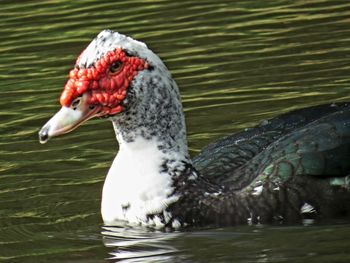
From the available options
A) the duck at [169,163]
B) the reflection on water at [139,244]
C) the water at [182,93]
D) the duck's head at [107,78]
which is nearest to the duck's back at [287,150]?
the duck at [169,163]

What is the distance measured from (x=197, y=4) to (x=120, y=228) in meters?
7.15

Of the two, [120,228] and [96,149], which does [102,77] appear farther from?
[96,149]

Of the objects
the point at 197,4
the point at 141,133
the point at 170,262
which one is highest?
the point at 197,4

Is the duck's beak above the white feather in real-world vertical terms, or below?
above

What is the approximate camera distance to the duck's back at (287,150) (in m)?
9.39

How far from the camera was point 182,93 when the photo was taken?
1300 cm

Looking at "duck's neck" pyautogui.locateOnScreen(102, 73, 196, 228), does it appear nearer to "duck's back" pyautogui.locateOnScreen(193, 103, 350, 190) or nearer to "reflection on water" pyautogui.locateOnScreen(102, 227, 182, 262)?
"reflection on water" pyautogui.locateOnScreen(102, 227, 182, 262)

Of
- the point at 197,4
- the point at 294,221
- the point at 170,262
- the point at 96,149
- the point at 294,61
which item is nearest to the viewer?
the point at 170,262

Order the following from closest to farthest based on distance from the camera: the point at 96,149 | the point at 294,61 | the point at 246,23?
the point at 96,149, the point at 294,61, the point at 246,23

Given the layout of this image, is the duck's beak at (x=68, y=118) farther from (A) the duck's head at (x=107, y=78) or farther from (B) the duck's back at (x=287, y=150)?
(B) the duck's back at (x=287, y=150)

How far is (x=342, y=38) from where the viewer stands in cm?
1409

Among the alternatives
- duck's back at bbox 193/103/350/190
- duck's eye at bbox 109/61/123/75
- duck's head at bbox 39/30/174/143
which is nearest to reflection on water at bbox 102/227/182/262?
duck's back at bbox 193/103/350/190

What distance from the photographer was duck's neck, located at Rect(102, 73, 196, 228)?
944cm

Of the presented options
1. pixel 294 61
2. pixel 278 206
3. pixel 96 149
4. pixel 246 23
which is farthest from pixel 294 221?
pixel 246 23
